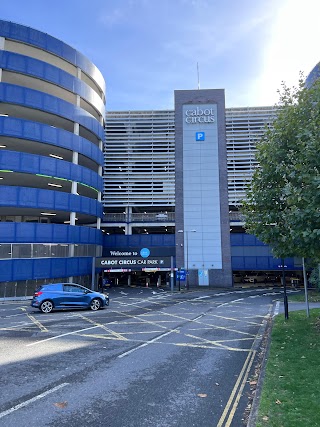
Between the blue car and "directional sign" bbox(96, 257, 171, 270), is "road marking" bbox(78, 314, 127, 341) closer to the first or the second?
the blue car

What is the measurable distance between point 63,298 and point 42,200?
14.1 metres

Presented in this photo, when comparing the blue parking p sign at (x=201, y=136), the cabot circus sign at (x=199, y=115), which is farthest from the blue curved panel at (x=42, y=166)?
the cabot circus sign at (x=199, y=115)

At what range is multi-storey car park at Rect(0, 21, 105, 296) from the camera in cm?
2911

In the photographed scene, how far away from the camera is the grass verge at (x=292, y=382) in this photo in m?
5.67

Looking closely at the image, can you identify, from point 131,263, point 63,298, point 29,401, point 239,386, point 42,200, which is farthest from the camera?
point 131,263

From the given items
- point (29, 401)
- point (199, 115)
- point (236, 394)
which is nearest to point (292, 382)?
point (236, 394)

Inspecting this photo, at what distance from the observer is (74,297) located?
65.8 ft

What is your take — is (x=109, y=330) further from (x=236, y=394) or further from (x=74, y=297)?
(x=236, y=394)

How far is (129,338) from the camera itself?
12820mm

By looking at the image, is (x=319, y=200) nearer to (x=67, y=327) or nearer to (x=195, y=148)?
(x=67, y=327)

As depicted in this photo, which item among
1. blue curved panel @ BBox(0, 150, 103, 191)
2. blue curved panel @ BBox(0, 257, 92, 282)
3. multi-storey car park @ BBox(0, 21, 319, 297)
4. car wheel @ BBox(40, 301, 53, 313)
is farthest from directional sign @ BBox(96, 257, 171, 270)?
car wheel @ BBox(40, 301, 53, 313)

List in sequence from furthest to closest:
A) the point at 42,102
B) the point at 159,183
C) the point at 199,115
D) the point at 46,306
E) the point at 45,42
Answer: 1. the point at 159,183
2. the point at 199,115
3. the point at 45,42
4. the point at 42,102
5. the point at 46,306

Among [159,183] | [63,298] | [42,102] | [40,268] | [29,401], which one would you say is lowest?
[29,401]

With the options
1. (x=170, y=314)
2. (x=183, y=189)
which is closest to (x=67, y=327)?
(x=170, y=314)
